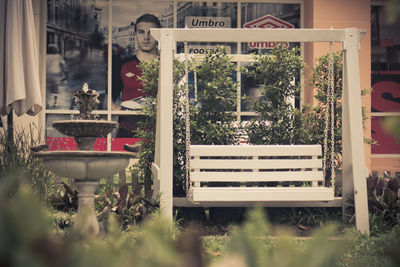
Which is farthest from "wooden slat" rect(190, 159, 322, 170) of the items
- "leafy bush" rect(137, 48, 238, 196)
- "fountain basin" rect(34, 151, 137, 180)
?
"fountain basin" rect(34, 151, 137, 180)

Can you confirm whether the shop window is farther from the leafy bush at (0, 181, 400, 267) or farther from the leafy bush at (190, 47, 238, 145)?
the leafy bush at (0, 181, 400, 267)

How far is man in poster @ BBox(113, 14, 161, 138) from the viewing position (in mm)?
9898

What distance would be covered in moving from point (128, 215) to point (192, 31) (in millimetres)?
1921

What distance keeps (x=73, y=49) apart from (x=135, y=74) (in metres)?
1.28

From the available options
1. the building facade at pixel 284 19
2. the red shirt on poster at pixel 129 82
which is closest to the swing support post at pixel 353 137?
the building facade at pixel 284 19

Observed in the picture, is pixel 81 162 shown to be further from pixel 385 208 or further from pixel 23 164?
pixel 385 208

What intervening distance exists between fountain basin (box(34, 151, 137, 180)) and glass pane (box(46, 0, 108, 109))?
551 cm

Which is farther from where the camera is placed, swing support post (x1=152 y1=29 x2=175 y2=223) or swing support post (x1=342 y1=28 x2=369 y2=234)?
swing support post (x1=342 y1=28 x2=369 y2=234)

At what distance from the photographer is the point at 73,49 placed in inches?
392

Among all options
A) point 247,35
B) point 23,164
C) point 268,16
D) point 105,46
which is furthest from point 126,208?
point 268,16

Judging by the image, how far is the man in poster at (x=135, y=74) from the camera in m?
9.90

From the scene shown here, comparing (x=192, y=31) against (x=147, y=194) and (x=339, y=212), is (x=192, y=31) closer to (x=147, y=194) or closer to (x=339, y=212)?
(x=147, y=194)

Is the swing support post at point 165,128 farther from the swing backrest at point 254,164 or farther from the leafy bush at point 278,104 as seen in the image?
the leafy bush at point 278,104

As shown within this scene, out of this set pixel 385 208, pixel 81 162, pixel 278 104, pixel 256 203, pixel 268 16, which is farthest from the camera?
pixel 268 16
